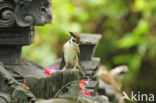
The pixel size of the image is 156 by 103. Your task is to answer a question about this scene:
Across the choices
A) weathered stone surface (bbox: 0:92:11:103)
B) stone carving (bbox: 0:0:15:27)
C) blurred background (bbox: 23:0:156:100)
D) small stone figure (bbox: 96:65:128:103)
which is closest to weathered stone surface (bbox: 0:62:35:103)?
weathered stone surface (bbox: 0:92:11:103)

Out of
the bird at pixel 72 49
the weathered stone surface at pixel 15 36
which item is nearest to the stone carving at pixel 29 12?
Answer: the weathered stone surface at pixel 15 36

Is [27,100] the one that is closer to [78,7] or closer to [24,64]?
[24,64]

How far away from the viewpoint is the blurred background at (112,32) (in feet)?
19.0

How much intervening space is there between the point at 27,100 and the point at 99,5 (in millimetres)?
4200

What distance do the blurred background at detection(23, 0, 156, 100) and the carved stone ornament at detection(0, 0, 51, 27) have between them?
10.2 ft

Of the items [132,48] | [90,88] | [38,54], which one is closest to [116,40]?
[132,48]

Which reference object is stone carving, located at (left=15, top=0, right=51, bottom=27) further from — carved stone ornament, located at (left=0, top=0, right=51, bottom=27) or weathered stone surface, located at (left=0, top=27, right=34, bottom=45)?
weathered stone surface, located at (left=0, top=27, right=34, bottom=45)

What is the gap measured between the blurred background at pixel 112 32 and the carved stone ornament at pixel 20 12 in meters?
3.10

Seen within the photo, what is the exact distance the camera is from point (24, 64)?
275cm

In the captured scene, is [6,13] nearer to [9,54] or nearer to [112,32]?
[9,54]

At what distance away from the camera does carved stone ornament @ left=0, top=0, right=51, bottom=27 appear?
7.78 ft

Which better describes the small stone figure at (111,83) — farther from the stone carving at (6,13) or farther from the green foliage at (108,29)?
the green foliage at (108,29)

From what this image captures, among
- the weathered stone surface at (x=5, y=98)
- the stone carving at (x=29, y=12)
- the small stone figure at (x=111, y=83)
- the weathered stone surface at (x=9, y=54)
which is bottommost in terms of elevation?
the small stone figure at (x=111, y=83)

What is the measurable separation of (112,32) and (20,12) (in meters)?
4.19
